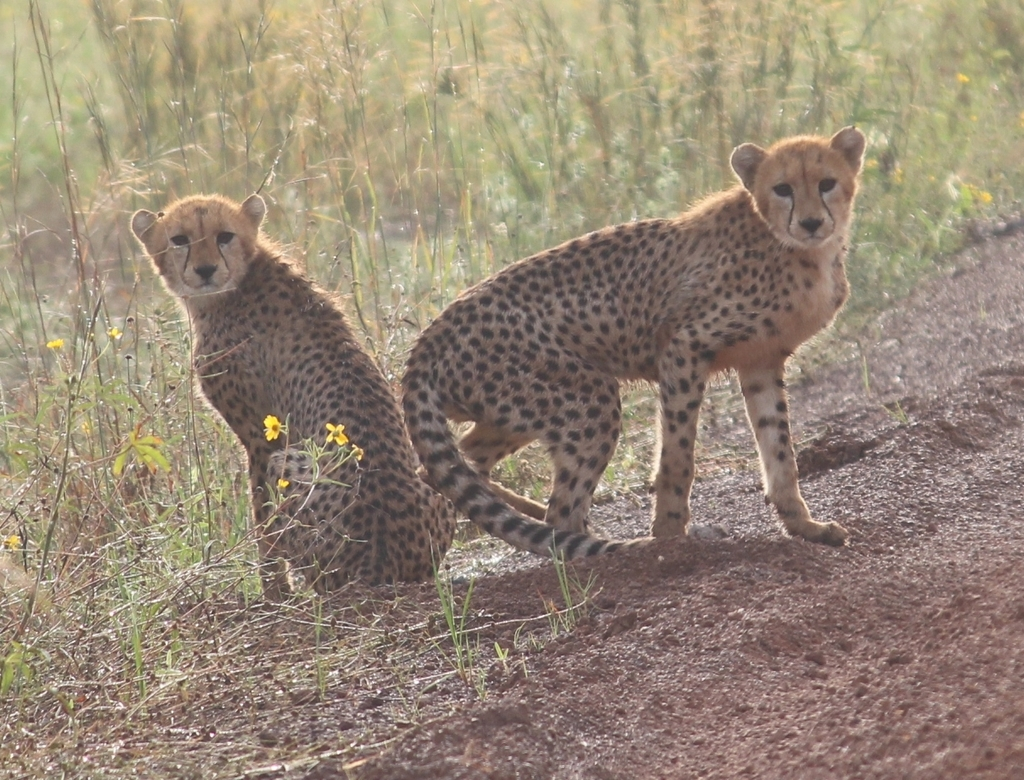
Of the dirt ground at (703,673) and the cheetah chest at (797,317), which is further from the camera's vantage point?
the cheetah chest at (797,317)

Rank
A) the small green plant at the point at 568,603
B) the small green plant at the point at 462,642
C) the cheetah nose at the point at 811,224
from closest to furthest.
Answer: the small green plant at the point at 462,642
the small green plant at the point at 568,603
the cheetah nose at the point at 811,224

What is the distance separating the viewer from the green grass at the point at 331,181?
11.2 ft

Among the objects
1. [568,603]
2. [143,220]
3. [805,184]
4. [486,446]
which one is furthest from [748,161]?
[143,220]

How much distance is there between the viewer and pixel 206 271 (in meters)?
4.63

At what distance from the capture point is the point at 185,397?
467 centimetres

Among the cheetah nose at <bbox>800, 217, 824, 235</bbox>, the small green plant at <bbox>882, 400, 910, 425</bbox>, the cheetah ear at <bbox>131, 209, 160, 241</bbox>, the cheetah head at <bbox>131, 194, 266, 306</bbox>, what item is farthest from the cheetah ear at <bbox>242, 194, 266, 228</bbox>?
the small green plant at <bbox>882, 400, 910, 425</bbox>

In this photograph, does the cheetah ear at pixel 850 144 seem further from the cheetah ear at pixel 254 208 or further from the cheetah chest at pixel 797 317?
the cheetah ear at pixel 254 208

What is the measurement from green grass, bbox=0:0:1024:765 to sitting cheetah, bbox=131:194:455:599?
0.16 meters

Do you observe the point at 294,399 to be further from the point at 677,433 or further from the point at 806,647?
the point at 806,647

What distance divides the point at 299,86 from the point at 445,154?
1773 mm

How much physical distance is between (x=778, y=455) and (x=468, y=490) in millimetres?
817

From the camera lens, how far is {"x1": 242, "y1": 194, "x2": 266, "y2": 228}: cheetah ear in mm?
4695

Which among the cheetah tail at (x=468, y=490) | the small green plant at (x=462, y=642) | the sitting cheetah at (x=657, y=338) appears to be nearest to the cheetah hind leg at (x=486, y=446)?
the sitting cheetah at (x=657, y=338)

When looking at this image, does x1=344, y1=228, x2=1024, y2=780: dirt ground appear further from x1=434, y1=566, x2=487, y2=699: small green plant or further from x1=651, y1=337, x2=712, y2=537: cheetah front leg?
x1=651, y1=337, x2=712, y2=537: cheetah front leg
